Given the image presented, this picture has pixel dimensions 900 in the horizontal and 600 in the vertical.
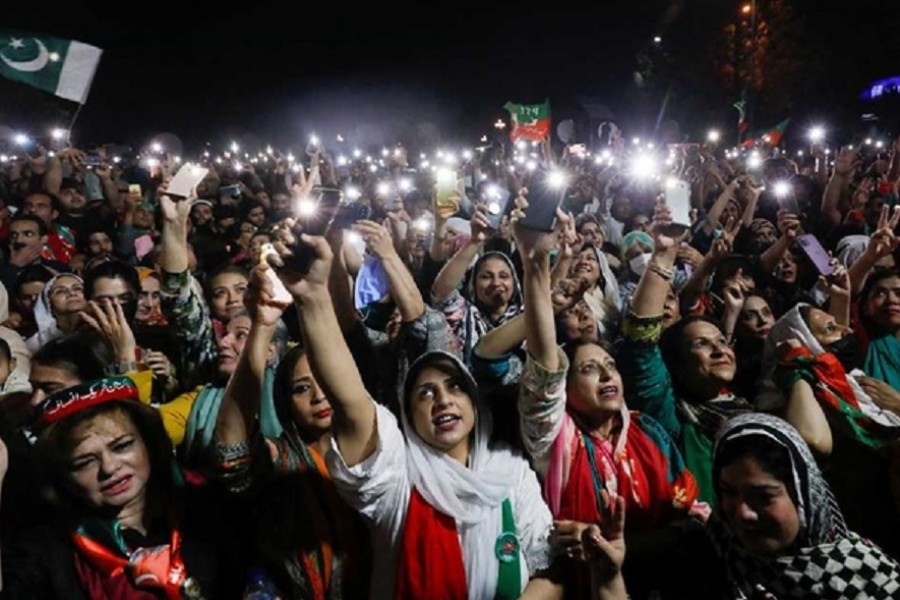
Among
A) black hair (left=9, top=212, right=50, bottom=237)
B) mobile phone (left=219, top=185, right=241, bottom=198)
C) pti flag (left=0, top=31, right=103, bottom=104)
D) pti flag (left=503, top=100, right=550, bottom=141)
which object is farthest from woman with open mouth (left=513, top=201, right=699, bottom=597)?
pti flag (left=503, top=100, right=550, bottom=141)

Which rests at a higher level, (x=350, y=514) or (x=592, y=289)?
(x=592, y=289)

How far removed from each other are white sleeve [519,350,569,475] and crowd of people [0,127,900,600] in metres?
0.01

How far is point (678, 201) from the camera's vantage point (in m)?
3.37

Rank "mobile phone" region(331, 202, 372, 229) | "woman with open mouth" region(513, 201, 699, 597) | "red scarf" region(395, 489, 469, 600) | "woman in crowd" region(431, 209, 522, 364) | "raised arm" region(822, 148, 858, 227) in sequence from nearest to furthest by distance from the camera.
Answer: "mobile phone" region(331, 202, 372, 229) < "red scarf" region(395, 489, 469, 600) < "woman with open mouth" region(513, 201, 699, 597) < "woman in crowd" region(431, 209, 522, 364) < "raised arm" region(822, 148, 858, 227)

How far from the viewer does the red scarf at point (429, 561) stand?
7.45 ft

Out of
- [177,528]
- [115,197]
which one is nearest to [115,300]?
[177,528]

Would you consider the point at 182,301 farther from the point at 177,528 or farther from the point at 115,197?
the point at 115,197

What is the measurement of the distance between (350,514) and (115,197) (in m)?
6.73

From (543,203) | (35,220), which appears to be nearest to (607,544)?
(543,203)

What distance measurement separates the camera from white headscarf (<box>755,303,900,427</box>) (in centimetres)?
305

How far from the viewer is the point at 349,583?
93.7 inches

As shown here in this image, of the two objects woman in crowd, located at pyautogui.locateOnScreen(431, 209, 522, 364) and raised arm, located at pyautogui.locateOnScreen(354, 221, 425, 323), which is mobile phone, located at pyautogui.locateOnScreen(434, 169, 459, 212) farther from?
raised arm, located at pyautogui.locateOnScreen(354, 221, 425, 323)

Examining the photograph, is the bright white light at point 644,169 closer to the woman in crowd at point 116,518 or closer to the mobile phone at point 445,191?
the mobile phone at point 445,191

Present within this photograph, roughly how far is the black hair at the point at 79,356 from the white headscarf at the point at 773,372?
9.89 ft
